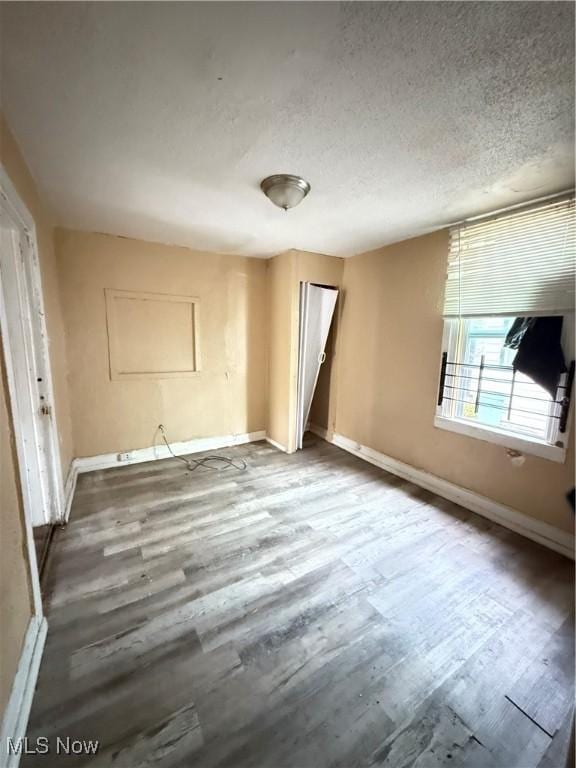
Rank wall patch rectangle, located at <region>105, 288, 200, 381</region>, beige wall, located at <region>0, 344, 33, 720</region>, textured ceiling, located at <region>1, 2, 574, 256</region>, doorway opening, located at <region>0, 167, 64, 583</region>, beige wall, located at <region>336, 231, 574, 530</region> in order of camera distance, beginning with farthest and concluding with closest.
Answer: wall patch rectangle, located at <region>105, 288, 200, 381</region>
beige wall, located at <region>336, 231, 574, 530</region>
doorway opening, located at <region>0, 167, 64, 583</region>
beige wall, located at <region>0, 344, 33, 720</region>
textured ceiling, located at <region>1, 2, 574, 256</region>

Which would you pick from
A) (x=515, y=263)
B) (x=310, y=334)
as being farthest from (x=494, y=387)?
(x=310, y=334)

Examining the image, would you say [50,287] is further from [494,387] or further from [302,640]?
[494,387]

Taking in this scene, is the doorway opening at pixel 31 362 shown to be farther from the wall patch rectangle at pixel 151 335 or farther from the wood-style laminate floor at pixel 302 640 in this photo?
the wall patch rectangle at pixel 151 335

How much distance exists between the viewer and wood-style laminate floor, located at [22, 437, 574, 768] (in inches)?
41.2

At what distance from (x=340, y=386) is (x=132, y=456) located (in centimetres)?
248

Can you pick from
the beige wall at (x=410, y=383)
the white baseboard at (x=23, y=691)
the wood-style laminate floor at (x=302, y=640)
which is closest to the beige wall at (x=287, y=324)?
the beige wall at (x=410, y=383)

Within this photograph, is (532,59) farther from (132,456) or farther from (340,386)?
(132,456)

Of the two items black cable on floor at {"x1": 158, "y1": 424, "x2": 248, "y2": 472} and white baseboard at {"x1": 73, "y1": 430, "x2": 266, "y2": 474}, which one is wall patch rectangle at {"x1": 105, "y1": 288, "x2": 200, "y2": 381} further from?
white baseboard at {"x1": 73, "y1": 430, "x2": 266, "y2": 474}

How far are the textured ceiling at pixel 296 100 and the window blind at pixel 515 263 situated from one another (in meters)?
0.17

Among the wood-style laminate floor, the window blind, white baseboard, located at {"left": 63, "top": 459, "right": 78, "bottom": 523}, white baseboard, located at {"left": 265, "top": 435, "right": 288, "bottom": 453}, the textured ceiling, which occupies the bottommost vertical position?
the wood-style laminate floor

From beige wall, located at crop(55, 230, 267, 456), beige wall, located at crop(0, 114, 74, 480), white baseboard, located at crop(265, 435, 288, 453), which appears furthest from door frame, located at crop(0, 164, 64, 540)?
white baseboard, located at crop(265, 435, 288, 453)

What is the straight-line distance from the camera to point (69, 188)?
Result: 1917 millimetres

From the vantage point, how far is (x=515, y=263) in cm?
211

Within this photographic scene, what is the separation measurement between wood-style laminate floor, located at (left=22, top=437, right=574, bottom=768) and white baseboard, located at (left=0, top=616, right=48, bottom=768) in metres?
0.05
